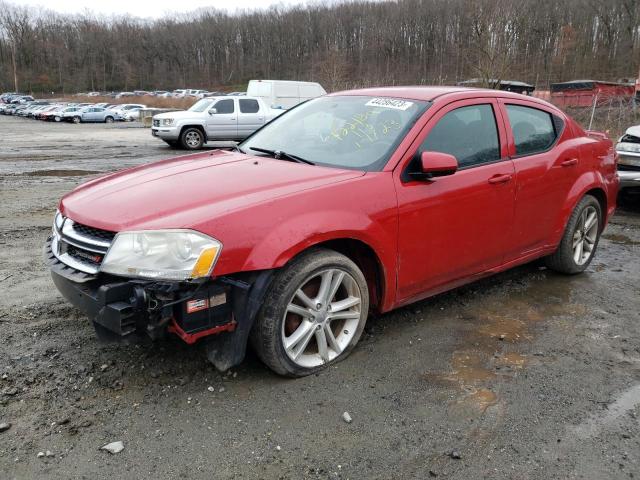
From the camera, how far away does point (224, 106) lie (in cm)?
1794

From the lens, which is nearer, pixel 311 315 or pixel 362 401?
pixel 362 401

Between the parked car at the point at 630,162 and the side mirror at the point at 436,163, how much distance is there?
5471 millimetres

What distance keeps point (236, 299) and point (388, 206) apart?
110 centimetres

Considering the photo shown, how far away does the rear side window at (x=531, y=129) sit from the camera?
4254 mm

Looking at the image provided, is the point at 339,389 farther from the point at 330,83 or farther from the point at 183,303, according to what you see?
the point at 330,83

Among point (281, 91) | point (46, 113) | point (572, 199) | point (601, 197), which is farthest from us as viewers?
point (46, 113)

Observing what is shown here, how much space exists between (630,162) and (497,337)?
5355 millimetres

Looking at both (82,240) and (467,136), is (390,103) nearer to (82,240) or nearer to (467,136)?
(467,136)

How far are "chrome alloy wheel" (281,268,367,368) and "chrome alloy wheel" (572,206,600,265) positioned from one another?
8.63 feet

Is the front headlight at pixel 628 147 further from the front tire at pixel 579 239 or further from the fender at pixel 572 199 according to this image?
the fender at pixel 572 199

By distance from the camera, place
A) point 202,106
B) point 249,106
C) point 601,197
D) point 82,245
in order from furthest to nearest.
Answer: point 249,106
point 202,106
point 601,197
point 82,245

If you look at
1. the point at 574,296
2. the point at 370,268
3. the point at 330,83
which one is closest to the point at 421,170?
the point at 370,268

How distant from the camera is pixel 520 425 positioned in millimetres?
2758

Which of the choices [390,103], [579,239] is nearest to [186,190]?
[390,103]
